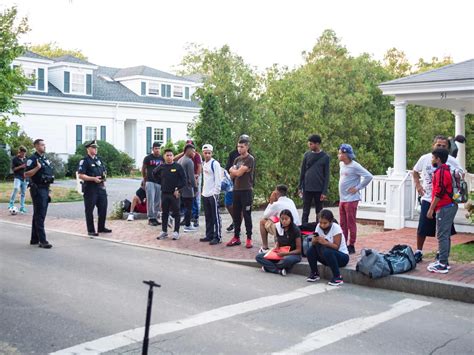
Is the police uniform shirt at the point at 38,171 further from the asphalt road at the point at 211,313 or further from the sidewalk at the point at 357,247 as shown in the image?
the asphalt road at the point at 211,313

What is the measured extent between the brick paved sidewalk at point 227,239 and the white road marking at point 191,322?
4.73ft

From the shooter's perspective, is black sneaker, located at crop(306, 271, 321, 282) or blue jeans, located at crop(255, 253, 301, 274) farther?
blue jeans, located at crop(255, 253, 301, 274)

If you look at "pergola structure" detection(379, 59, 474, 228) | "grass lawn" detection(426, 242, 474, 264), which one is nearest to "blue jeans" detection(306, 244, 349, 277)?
"grass lawn" detection(426, 242, 474, 264)

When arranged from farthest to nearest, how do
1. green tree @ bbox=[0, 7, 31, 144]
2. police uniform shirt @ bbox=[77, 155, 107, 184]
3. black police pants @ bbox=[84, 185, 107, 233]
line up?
1. green tree @ bbox=[0, 7, 31, 144]
2. black police pants @ bbox=[84, 185, 107, 233]
3. police uniform shirt @ bbox=[77, 155, 107, 184]

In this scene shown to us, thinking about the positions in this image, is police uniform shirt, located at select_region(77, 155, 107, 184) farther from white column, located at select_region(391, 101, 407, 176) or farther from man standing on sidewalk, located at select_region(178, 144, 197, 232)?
white column, located at select_region(391, 101, 407, 176)

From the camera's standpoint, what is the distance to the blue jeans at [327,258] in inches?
327

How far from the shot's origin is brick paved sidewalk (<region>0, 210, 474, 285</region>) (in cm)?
864

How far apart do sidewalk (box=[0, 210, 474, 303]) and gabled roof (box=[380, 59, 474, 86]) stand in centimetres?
344

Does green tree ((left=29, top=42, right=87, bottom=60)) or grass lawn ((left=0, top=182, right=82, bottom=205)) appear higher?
green tree ((left=29, top=42, right=87, bottom=60))

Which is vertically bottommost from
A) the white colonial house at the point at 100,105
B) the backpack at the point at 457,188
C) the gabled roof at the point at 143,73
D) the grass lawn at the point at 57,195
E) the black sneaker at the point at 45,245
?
the black sneaker at the point at 45,245

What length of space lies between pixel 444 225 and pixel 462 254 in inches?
73.9

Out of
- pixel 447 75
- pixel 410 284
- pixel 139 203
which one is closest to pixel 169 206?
pixel 139 203

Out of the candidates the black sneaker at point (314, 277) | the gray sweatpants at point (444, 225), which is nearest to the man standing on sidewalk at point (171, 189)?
the black sneaker at point (314, 277)

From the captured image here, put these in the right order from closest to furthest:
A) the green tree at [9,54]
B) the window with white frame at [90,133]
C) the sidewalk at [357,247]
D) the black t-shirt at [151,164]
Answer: the sidewalk at [357,247] → the black t-shirt at [151,164] → the green tree at [9,54] → the window with white frame at [90,133]
